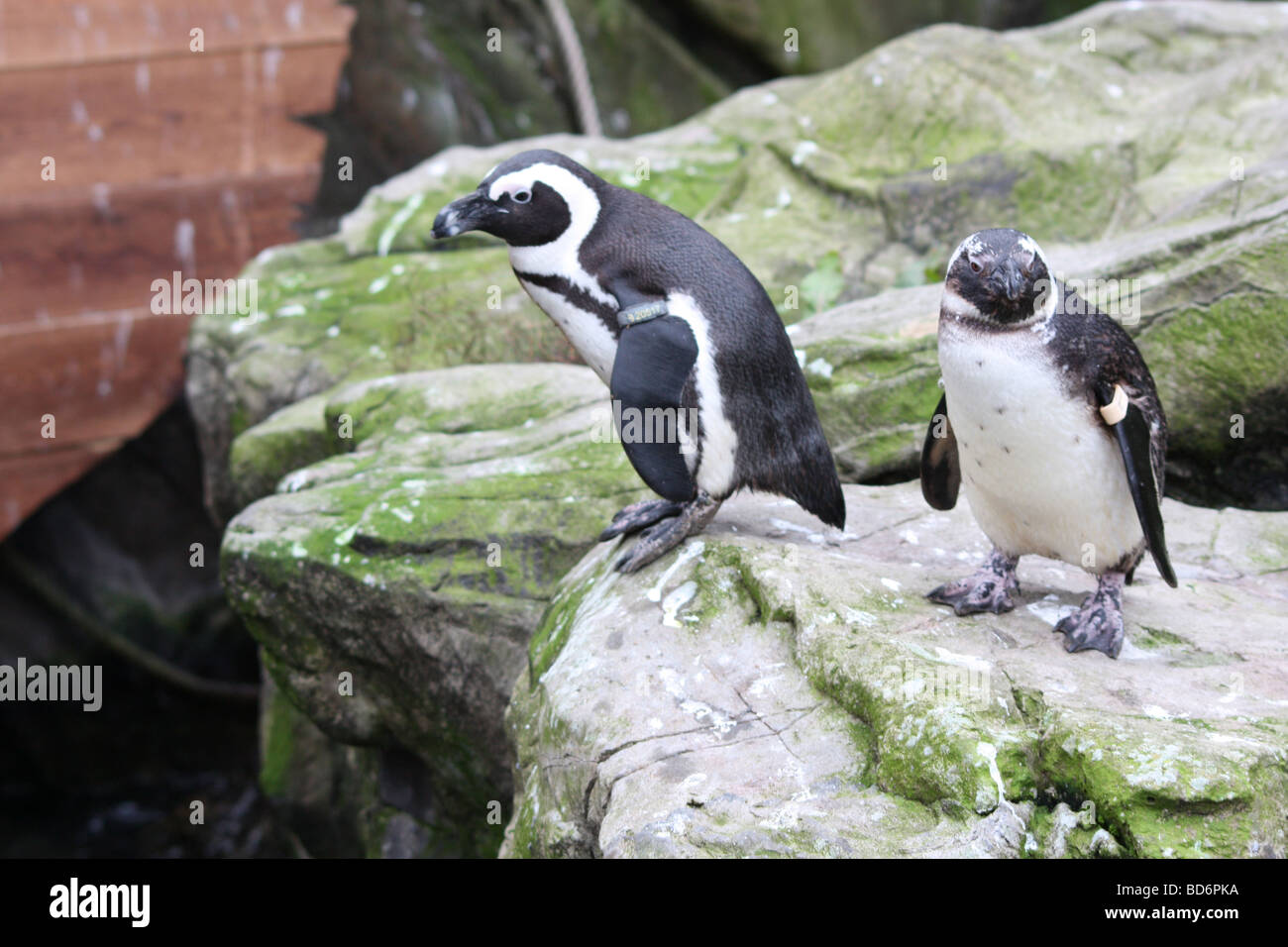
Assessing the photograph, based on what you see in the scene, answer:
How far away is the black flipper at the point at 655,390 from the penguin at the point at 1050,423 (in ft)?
1.76

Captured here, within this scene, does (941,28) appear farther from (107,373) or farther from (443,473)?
(107,373)

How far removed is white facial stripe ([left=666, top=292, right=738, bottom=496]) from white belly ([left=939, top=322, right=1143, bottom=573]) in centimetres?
49

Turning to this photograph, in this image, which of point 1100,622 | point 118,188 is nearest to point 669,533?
point 1100,622

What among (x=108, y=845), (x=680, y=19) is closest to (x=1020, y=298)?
(x=108, y=845)

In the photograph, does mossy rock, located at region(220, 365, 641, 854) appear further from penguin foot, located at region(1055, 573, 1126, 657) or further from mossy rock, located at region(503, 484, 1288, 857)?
penguin foot, located at region(1055, 573, 1126, 657)

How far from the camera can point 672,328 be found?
2631 millimetres

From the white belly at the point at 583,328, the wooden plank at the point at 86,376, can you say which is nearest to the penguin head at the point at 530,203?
the white belly at the point at 583,328

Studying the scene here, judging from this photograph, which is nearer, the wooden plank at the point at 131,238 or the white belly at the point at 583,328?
the white belly at the point at 583,328

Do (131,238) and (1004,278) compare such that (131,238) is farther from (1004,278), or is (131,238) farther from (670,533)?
(1004,278)

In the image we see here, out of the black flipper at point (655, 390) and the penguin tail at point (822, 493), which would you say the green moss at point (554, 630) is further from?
the penguin tail at point (822, 493)

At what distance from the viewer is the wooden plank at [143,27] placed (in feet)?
19.5

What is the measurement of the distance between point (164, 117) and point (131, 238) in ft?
2.05

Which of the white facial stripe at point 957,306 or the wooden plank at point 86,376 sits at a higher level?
the white facial stripe at point 957,306

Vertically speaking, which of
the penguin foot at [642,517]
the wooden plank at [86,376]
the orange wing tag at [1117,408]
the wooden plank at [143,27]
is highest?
the wooden plank at [143,27]
